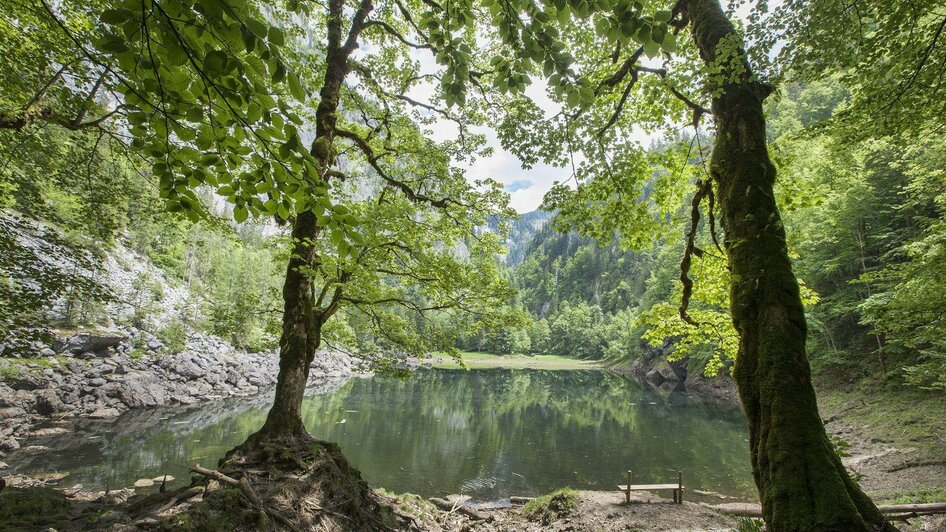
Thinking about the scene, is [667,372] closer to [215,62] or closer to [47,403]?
[47,403]

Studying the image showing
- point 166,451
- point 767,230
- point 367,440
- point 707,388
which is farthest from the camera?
point 707,388

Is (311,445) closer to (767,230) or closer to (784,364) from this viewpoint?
(784,364)

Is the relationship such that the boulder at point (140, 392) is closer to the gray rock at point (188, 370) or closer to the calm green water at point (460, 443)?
the calm green water at point (460, 443)

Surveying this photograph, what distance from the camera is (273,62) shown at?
5.03 ft

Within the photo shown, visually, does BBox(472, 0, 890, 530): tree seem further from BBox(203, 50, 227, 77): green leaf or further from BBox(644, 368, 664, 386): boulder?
BBox(644, 368, 664, 386): boulder

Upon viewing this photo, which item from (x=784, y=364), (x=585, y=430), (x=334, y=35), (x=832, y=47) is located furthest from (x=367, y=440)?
(x=832, y=47)

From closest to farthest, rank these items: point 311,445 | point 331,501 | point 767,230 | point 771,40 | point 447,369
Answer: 1. point 767,230
2. point 771,40
3. point 331,501
4. point 311,445
5. point 447,369

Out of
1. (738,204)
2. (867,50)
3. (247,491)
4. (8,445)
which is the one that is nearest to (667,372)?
(867,50)

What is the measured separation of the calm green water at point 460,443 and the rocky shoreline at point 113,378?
1.98 meters

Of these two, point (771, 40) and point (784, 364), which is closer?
point (784, 364)

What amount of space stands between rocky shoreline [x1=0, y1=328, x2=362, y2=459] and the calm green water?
198 cm

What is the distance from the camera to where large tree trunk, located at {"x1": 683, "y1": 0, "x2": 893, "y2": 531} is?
3.14 metres

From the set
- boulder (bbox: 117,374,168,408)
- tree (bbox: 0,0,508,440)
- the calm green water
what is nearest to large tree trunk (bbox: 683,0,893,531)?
tree (bbox: 0,0,508,440)

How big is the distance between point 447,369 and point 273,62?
65.3m
